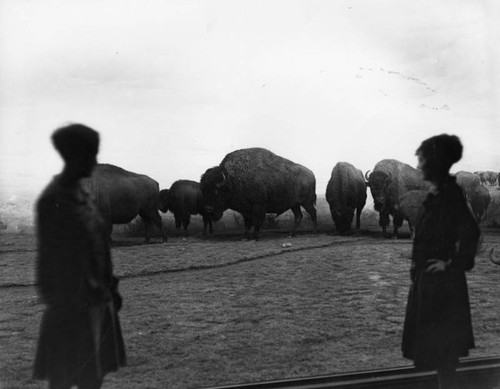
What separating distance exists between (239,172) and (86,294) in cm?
243

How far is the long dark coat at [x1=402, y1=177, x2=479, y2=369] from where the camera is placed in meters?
3.33

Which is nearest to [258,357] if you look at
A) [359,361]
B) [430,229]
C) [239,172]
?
[359,361]

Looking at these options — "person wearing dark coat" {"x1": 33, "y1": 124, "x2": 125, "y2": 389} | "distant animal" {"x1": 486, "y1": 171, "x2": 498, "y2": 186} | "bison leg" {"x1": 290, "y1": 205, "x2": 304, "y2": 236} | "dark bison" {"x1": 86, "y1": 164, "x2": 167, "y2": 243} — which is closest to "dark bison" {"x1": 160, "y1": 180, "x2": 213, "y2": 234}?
"dark bison" {"x1": 86, "y1": 164, "x2": 167, "y2": 243}

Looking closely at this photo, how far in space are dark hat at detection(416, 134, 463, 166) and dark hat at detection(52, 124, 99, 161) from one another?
186 cm

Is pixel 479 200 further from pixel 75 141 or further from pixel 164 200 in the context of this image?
pixel 75 141

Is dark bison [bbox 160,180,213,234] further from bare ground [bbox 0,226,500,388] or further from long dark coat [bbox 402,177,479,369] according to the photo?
long dark coat [bbox 402,177,479,369]

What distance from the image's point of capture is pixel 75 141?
258 cm

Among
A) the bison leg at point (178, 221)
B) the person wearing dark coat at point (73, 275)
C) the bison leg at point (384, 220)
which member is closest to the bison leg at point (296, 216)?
the bison leg at point (384, 220)

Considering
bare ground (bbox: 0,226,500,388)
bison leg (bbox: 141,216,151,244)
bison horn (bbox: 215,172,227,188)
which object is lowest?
bare ground (bbox: 0,226,500,388)

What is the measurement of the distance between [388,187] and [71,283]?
6.75 ft

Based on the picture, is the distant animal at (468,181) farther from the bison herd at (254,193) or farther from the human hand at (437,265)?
the human hand at (437,265)

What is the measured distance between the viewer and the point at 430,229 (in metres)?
3.34

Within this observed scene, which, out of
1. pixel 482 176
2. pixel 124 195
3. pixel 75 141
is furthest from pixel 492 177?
pixel 75 141

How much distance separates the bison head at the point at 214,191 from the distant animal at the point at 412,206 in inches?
51.4
